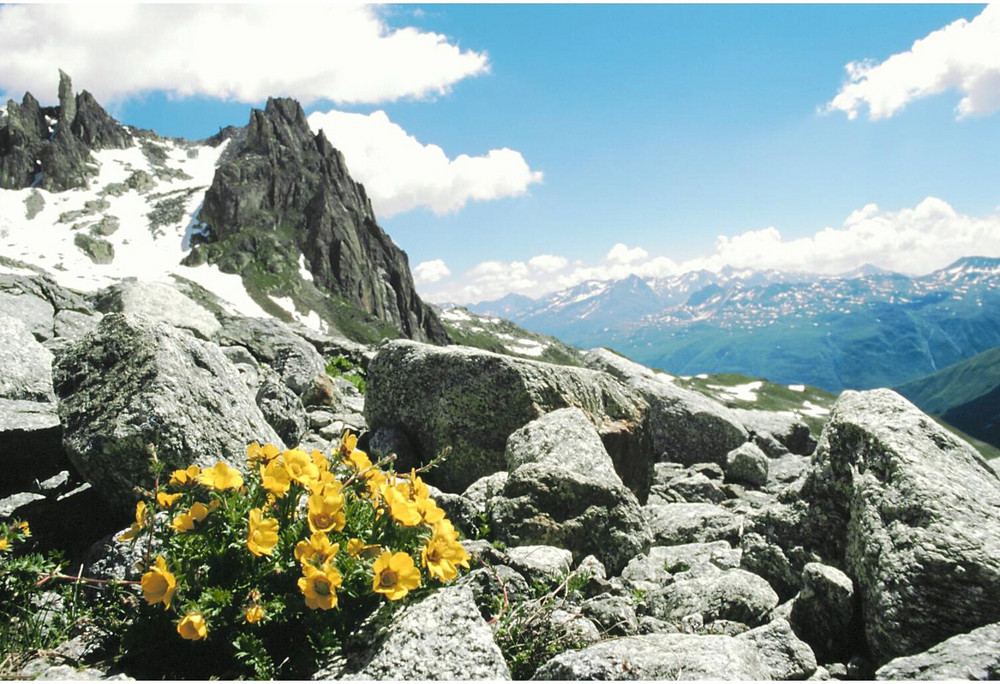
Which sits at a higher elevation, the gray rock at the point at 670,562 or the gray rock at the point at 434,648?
the gray rock at the point at 434,648

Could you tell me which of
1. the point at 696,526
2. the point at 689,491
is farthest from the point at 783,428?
the point at 696,526

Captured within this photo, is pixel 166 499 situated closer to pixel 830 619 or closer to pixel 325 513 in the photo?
pixel 325 513

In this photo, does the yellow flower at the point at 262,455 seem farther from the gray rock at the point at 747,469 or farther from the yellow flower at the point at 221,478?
the gray rock at the point at 747,469

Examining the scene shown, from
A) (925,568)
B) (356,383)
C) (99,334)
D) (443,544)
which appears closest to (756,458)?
(925,568)

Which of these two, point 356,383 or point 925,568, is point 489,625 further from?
point 356,383

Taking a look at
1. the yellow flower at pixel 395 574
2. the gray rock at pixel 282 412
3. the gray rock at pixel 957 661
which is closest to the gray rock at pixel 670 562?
the gray rock at pixel 957 661

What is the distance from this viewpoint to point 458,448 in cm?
1115

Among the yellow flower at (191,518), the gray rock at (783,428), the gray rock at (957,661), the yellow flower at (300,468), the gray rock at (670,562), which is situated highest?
the yellow flower at (300,468)

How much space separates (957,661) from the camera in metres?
4.39

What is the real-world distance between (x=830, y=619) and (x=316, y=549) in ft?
17.2

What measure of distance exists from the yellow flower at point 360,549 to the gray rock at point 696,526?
6.78 m

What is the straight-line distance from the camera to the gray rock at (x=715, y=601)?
20.4 feet

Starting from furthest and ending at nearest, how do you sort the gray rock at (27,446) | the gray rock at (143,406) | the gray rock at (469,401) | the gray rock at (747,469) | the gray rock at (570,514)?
the gray rock at (747,469) → the gray rock at (469,401) → the gray rock at (570,514) → the gray rock at (27,446) → the gray rock at (143,406)

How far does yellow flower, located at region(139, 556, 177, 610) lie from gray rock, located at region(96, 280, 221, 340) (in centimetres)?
1564
